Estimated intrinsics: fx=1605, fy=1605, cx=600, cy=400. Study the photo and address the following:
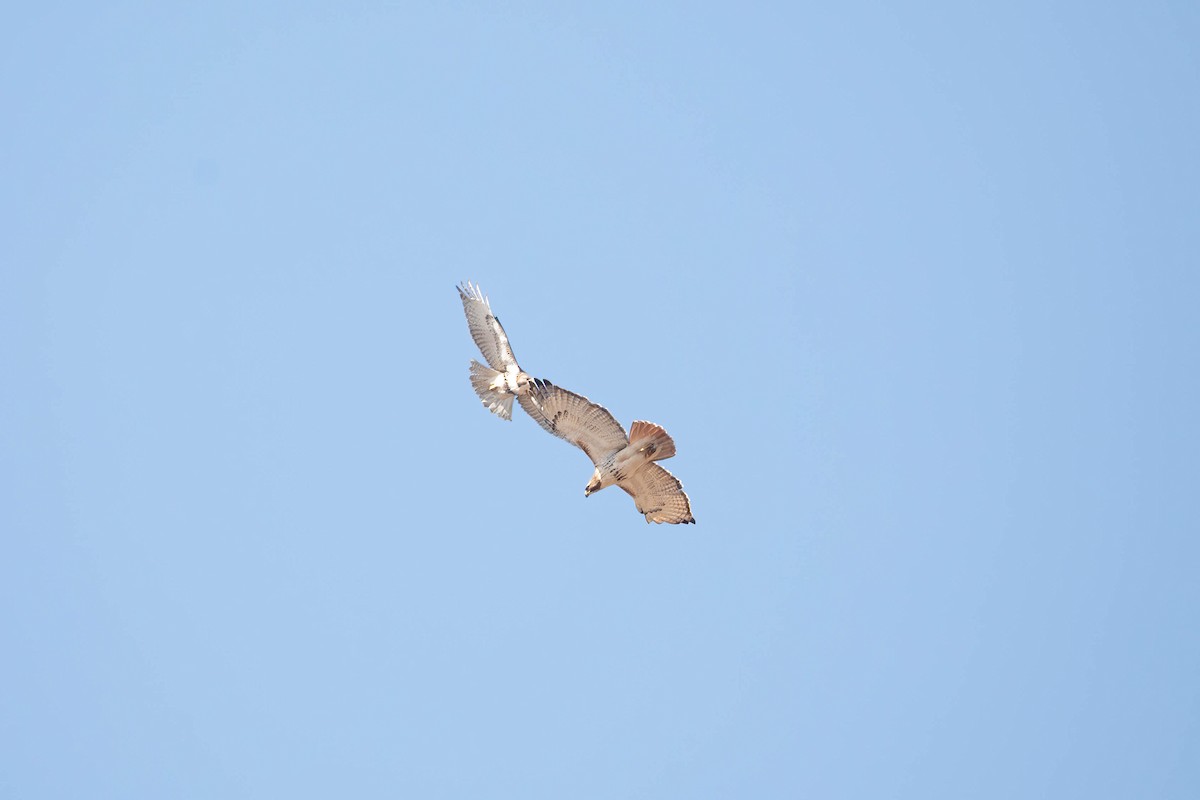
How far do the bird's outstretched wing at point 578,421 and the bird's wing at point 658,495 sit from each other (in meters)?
0.60

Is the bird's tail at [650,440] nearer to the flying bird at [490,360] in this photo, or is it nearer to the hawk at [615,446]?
the hawk at [615,446]

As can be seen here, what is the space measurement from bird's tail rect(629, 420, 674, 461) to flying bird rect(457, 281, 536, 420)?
3.91 metres

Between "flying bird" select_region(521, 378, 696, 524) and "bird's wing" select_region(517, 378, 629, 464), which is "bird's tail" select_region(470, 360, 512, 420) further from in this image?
"bird's wing" select_region(517, 378, 629, 464)

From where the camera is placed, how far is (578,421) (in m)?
19.5

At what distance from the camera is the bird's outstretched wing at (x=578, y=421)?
19.2m

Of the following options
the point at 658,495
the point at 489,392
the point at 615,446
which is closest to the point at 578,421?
the point at 615,446

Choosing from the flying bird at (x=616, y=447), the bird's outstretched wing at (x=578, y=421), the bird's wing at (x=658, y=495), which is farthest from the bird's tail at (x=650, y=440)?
the bird's wing at (x=658, y=495)

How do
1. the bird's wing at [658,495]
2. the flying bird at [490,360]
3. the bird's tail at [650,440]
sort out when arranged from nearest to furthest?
1. the bird's tail at [650,440]
2. the bird's wing at [658,495]
3. the flying bird at [490,360]

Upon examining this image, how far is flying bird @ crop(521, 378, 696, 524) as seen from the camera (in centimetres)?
1927

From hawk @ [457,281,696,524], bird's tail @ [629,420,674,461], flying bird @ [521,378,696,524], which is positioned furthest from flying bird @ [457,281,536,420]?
bird's tail @ [629,420,674,461]

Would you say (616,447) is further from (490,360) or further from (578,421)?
(490,360)

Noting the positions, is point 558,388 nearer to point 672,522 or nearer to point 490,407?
point 672,522

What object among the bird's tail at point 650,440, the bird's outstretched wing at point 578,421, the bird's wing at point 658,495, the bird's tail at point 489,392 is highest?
the bird's tail at point 489,392

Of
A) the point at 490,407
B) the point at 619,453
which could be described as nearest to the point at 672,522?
the point at 619,453
